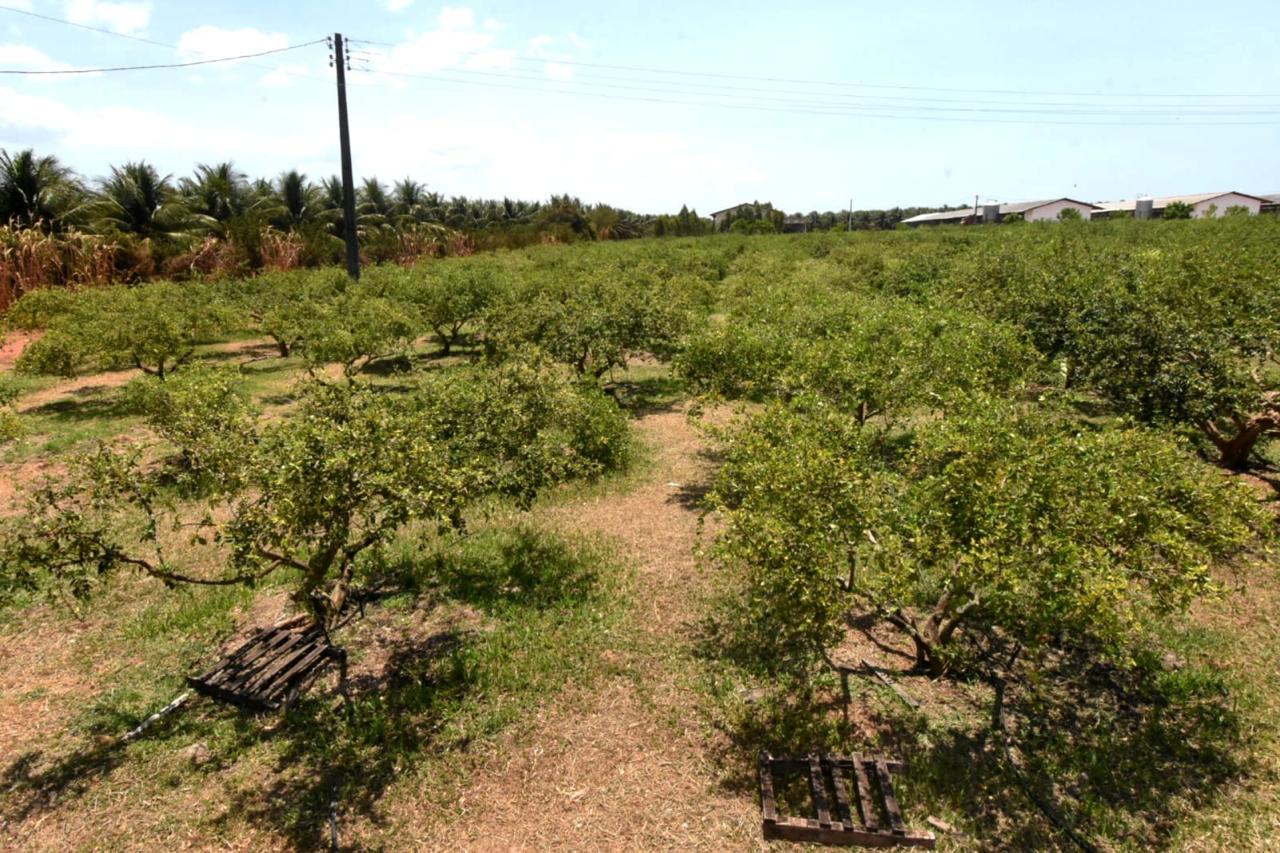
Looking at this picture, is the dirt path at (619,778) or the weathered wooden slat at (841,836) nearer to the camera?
the weathered wooden slat at (841,836)

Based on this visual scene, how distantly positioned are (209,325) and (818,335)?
1910 cm

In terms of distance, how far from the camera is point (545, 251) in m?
48.8

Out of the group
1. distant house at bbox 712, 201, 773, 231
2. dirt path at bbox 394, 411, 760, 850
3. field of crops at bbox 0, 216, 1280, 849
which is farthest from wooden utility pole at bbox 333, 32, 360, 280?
distant house at bbox 712, 201, 773, 231

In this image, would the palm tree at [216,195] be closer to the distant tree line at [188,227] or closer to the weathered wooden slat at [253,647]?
the distant tree line at [188,227]

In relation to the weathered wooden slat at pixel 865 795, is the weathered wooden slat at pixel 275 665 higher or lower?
higher

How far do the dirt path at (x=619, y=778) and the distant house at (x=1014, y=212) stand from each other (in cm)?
9238

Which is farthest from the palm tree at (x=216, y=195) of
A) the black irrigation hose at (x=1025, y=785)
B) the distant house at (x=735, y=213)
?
the distant house at (x=735, y=213)

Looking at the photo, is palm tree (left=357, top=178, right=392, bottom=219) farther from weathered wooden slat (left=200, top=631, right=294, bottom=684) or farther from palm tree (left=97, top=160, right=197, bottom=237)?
weathered wooden slat (left=200, top=631, right=294, bottom=684)

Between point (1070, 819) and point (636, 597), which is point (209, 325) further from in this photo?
point (1070, 819)

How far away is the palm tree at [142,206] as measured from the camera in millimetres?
36031

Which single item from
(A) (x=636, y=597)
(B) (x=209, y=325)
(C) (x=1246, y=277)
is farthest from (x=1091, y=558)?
(B) (x=209, y=325)

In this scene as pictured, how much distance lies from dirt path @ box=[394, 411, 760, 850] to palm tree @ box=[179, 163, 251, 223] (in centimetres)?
4190

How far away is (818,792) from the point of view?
6.24m

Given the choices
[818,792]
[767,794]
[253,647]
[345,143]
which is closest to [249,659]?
[253,647]
